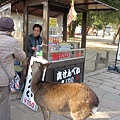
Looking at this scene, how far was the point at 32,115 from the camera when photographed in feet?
12.4

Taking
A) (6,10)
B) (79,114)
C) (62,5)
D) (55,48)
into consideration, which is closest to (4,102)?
(79,114)

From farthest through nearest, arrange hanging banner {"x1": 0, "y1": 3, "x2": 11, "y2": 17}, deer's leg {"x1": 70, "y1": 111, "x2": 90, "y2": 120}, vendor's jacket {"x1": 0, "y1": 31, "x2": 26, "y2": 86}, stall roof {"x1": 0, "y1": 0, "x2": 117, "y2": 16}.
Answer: hanging banner {"x1": 0, "y1": 3, "x2": 11, "y2": 17} < stall roof {"x1": 0, "y1": 0, "x2": 117, "y2": 16} < deer's leg {"x1": 70, "y1": 111, "x2": 90, "y2": 120} < vendor's jacket {"x1": 0, "y1": 31, "x2": 26, "y2": 86}

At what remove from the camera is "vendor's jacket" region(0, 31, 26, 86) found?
2504mm

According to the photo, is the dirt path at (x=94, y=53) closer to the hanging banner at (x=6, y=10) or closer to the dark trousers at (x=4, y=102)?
the hanging banner at (x=6, y=10)

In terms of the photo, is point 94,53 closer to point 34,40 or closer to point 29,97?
point 34,40

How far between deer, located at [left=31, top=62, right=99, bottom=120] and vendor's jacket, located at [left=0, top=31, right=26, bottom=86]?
0.57m

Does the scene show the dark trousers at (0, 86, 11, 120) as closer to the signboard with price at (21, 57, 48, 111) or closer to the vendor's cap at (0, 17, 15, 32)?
the vendor's cap at (0, 17, 15, 32)

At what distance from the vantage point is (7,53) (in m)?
2.52

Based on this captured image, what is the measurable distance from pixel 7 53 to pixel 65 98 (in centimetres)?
108

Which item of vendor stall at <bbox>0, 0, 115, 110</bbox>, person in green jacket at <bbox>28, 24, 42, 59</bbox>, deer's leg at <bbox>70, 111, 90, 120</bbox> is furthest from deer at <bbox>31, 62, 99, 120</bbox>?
person in green jacket at <bbox>28, 24, 42, 59</bbox>

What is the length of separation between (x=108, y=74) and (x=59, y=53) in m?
3.63

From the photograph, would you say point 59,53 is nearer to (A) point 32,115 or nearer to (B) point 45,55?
(B) point 45,55

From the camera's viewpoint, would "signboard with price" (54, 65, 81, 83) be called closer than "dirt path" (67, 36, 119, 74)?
Yes

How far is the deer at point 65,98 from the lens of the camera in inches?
107
